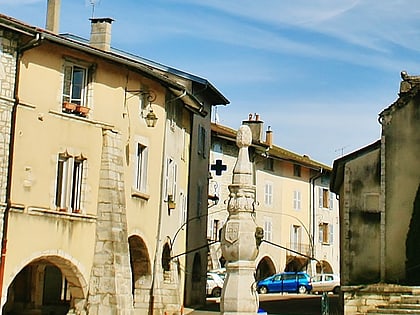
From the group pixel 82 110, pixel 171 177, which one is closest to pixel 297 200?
pixel 171 177

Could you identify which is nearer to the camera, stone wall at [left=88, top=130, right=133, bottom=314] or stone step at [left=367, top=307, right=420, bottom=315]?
stone step at [left=367, top=307, right=420, bottom=315]

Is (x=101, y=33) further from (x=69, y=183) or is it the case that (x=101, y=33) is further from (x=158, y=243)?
(x=158, y=243)

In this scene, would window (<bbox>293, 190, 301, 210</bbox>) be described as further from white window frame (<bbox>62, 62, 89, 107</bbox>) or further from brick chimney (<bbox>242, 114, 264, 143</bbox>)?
white window frame (<bbox>62, 62, 89, 107</bbox>)

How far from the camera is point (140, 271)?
27.4m

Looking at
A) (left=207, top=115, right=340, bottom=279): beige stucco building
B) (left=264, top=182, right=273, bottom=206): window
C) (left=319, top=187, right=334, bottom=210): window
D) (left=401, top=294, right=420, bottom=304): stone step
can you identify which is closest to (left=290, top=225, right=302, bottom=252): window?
(left=207, top=115, right=340, bottom=279): beige stucco building

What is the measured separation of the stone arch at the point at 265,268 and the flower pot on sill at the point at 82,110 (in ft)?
97.2

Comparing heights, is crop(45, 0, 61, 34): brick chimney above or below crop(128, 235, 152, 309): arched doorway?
above

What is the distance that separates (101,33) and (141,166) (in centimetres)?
508

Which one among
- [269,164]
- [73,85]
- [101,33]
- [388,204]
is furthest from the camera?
[269,164]

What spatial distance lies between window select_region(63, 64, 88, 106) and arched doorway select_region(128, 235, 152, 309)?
5316mm

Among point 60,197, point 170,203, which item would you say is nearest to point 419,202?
point 170,203

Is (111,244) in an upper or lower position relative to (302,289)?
upper

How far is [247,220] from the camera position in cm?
1516

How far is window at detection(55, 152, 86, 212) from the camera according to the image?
23359 mm
